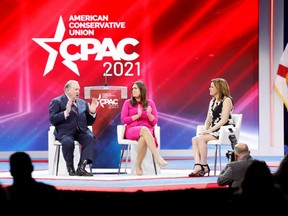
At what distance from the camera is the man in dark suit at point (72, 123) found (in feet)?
29.9

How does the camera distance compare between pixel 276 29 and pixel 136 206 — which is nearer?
pixel 136 206

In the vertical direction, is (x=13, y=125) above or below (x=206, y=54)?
below

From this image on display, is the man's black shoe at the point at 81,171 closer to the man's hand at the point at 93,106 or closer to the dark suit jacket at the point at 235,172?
the man's hand at the point at 93,106

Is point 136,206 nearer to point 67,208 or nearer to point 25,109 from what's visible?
point 67,208

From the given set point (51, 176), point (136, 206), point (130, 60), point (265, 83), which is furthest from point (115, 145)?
point (136, 206)

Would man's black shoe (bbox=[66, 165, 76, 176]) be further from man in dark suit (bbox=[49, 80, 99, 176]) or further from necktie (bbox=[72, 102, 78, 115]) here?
necktie (bbox=[72, 102, 78, 115])

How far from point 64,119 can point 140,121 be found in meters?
0.94

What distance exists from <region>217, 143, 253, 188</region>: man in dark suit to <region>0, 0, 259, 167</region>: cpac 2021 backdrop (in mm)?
5814

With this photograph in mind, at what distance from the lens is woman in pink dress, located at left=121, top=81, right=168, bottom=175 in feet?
30.6

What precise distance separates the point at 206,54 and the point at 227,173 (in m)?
6.05

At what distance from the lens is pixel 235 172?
6555mm

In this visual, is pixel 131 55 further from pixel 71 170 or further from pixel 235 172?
pixel 235 172

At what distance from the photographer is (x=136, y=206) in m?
4.34

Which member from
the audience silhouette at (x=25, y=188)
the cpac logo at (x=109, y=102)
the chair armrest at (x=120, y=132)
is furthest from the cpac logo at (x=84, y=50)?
the audience silhouette at (x=25, y=188)
